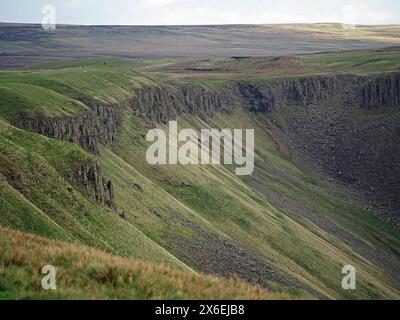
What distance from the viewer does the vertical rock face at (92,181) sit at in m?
43.6

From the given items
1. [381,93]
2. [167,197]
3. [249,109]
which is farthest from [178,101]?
[381,93]

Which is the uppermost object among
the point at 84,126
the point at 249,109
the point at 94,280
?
the point at 94,280

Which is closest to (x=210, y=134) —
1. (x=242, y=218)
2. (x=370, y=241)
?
(x=370, y=241)

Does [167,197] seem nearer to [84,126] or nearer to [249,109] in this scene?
[84,126]

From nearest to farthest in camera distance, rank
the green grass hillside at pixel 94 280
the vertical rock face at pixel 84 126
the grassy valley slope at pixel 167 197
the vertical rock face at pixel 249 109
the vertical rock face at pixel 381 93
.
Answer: the green grass hillside at pixel 94 280, the grassy valley slope at pixel 167 197, the vertical rock face at pixel 84 126, the vertical rock face at pixel 249 109, the vertical rock face at pixel 381 93

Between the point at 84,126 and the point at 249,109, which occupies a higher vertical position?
the point at 84,126

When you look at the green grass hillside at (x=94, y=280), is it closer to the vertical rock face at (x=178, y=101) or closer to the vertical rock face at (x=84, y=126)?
the vertical rock face at (x=84, y=126)

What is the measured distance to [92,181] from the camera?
4528 centimetres

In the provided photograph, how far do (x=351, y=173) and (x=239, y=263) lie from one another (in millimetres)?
92054

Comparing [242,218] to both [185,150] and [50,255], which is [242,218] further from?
[50,255]

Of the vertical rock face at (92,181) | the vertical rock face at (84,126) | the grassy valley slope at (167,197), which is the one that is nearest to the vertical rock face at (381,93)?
the grassy valley slope at (167,197)

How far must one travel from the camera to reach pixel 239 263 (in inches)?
2306

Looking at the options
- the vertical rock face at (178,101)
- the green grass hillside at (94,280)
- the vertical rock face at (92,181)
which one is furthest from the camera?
the vertical rock face at (178,101)

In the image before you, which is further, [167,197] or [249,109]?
[249,109]
